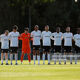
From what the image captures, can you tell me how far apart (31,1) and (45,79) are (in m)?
41.7

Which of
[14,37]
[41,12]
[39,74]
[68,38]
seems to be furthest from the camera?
[41,12]

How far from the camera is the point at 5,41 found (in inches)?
1091

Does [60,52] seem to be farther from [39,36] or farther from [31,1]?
[31,1]

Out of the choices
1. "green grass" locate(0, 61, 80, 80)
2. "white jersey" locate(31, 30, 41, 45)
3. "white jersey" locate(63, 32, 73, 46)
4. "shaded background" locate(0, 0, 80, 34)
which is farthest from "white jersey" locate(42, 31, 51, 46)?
"shaded background" locate(0, 0, 80, 34)

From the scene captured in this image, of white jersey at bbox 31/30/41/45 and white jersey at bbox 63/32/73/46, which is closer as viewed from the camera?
white jersey at bbox 31/30/41/45

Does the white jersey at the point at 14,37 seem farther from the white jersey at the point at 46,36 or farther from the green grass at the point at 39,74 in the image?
the green grass at the point at 39,74

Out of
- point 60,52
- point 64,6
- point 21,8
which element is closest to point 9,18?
point 21,8

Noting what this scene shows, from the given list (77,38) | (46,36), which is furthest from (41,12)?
(46,36)

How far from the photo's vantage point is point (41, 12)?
190ft

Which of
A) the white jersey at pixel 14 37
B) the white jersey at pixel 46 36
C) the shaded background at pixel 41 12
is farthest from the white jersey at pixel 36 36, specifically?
the shaded background at pixel 41 12

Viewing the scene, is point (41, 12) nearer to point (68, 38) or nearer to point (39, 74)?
point (68, 38)

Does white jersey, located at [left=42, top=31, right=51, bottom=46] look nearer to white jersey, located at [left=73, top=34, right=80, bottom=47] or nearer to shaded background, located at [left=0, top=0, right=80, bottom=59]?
white jersey, located at [left=73, top=34, right=80, bottom=47]

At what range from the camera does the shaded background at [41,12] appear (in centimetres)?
5591

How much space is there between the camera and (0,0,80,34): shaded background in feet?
183
